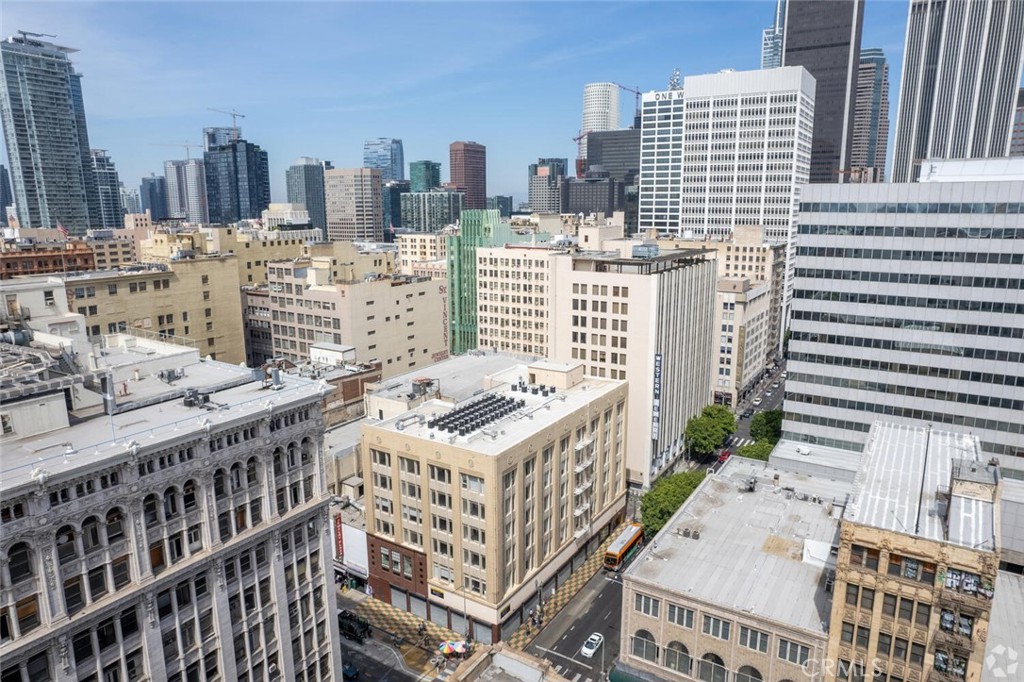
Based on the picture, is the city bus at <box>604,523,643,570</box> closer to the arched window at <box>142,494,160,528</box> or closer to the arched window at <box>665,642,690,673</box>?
the arched window at <box>665,642,690,673</box>

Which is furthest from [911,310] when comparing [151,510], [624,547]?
[151,510]

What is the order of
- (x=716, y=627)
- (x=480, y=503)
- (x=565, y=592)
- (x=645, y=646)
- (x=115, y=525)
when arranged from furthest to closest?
(x=565, y=592)
(x=480, y=503)
(x=645, y=646)
(x=716, y=627)
(x=115, y=525)

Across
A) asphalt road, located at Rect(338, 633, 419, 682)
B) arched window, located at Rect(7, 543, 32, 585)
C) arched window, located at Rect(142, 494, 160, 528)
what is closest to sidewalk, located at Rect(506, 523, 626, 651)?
asphalt road, located at Rect(338, 633, 419, 682)

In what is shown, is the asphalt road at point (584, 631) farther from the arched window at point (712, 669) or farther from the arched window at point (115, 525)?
the arched window at point (115, 525)

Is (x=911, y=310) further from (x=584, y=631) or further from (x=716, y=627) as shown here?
(x=584, y=631)

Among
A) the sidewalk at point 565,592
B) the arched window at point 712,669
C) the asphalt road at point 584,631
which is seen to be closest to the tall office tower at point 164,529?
the sidewalk at point 565,592

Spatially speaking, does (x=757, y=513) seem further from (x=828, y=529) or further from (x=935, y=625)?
(x=935, y=625)
